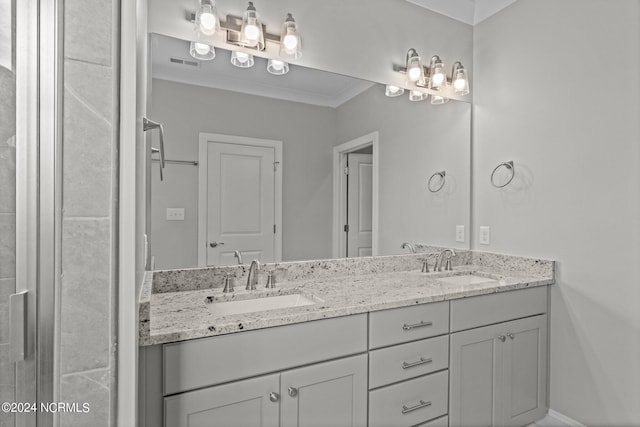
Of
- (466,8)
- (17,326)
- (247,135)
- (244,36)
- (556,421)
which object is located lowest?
(556,421)

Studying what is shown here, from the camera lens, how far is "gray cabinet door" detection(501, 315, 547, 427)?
177 centimetres

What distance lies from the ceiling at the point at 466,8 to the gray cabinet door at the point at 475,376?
2.00m

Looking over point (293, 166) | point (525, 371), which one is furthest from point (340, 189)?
point (525, 371)

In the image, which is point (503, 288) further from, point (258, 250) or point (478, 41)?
point (478, 41)

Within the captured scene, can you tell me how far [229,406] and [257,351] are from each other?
0.18 meters

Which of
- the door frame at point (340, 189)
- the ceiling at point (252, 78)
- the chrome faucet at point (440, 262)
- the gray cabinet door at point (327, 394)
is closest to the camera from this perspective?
the gray cabinet door at point (327, 394)

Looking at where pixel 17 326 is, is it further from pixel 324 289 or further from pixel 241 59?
pixel 241 59

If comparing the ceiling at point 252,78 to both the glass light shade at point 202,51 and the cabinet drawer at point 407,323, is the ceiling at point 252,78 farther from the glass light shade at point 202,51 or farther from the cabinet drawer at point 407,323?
the cabinet drawer at point 407,323

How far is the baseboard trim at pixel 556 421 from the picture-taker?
1.84 m

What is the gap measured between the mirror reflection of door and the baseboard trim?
1702mm

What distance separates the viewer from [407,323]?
1.46 meters

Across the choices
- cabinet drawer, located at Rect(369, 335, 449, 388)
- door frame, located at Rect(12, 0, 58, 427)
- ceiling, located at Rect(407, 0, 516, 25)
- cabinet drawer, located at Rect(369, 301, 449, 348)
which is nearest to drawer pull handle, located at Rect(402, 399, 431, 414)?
cabinet drawer, located at Rect(369, 335, 449, 388)

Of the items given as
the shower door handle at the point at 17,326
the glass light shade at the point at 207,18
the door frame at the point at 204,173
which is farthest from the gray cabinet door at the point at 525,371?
the glass light shade at the point at 207,18

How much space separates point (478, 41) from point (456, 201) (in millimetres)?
1123
